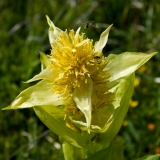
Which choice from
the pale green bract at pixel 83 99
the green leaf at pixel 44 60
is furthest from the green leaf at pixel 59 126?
the green leaf at pixel 44 60

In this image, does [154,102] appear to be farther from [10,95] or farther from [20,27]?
[20,27]

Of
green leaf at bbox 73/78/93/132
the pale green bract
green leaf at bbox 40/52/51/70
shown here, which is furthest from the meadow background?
Result: green leaf at bbox 73/78/93/132

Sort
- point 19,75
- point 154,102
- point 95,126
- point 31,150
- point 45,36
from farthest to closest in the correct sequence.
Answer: point 45,36, point 19,75, point 154,102, point 31,150, point 95,126

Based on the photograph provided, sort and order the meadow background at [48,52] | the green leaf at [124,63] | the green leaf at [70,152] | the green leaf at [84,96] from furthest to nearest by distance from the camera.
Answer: the meadow background at [48,52] < the green leaf at [70,152] < the green leaf at [124,63] < the green leaf at [84,96]

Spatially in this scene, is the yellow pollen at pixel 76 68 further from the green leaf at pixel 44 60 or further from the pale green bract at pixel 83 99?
the green leaf at pixel 44 60

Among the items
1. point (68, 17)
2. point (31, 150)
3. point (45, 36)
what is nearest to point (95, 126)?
point (31, 150)

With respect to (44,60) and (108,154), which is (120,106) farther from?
(44,60)
